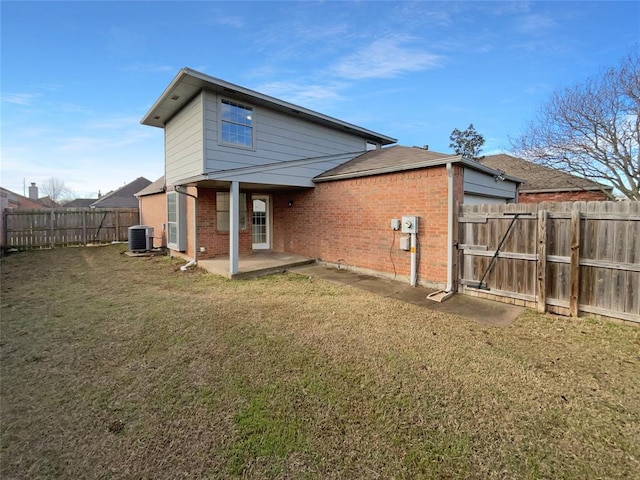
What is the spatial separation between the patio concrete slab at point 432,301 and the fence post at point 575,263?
73 centimetres

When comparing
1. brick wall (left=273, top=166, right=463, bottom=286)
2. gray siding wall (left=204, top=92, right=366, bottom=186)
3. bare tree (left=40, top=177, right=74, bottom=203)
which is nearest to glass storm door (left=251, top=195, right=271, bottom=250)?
brick wall (left=273, top=166, right=463, bottom=286)

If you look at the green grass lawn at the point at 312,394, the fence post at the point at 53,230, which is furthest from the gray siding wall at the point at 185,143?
the fence post at the point at 53,230

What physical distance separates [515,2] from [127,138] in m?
18.7

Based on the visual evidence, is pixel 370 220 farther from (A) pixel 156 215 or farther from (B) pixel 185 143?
(A) pixel 156 215

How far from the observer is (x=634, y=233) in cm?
439

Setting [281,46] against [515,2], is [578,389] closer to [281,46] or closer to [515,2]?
[515,2]

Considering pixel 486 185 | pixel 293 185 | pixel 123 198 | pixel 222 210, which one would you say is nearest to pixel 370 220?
pixel 293 185

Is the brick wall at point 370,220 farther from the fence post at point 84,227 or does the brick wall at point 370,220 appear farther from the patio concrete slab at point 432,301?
the fence post at point 84,227

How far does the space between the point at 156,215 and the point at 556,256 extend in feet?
47.6

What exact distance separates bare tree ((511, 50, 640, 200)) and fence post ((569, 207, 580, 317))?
11628mm

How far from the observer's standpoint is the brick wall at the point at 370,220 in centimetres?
650

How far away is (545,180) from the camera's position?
14023 millimetres

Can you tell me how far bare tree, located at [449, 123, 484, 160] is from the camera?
2241 cm

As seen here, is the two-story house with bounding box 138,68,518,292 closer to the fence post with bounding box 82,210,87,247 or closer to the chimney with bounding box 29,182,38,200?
Result: the fence post with bounding box 82,210,87,247
